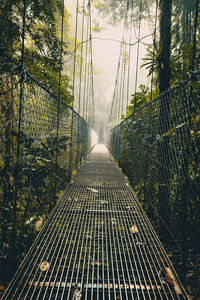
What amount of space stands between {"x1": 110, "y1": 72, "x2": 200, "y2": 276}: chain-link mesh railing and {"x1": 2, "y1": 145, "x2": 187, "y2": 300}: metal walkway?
0.64 feet

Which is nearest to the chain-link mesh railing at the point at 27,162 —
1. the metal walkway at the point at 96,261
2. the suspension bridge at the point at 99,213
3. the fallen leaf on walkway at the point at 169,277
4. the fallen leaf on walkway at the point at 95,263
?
the suspension bridge at the point at 99,213

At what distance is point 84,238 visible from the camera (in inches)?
49.7

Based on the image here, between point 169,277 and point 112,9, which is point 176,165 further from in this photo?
point 112,9

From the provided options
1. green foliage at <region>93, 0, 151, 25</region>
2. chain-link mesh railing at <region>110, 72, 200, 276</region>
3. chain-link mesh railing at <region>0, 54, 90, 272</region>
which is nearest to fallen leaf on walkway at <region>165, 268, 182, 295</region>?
chain-link mesh railing at <region>110, 72, 200, 276</region>

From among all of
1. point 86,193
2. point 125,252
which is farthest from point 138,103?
point 125,252

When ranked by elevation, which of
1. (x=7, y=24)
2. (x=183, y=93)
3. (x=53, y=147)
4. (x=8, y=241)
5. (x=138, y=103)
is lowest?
(x=8, y=241)

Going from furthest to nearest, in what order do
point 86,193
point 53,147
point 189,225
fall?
1. point 86,193
2. point 53,147
3. point 189,225

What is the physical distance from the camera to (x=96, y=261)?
1.04 meters

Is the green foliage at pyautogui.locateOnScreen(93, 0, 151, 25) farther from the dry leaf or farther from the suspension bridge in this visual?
the dry leaf

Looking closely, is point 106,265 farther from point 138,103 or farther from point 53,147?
point 138,103

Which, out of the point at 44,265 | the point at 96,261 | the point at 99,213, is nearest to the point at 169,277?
the point at 96,261

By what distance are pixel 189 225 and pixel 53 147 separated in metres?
1.36

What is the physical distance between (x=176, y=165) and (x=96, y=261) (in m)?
0.81

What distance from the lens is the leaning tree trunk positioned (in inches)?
58.2
